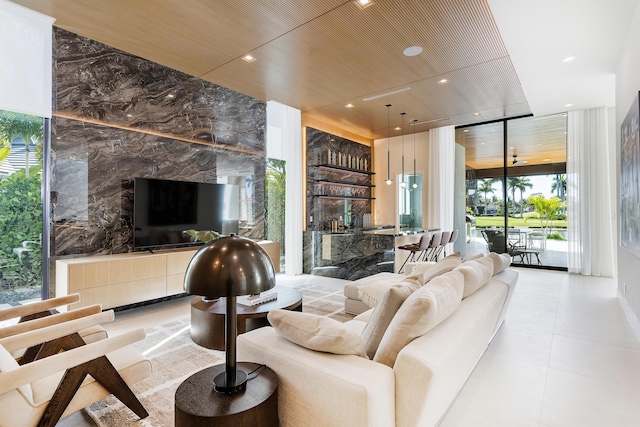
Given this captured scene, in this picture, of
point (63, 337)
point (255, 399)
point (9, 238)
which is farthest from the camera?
point (9, 238)

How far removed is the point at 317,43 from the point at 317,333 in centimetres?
354

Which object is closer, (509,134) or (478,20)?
(478,20)

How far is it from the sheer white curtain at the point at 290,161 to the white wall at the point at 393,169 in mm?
2984

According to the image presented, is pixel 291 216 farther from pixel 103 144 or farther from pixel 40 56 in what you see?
pixel 40 56

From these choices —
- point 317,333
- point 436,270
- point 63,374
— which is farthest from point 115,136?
point 436,270

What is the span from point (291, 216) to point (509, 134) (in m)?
5.17

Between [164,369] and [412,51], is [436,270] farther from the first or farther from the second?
[412,51]

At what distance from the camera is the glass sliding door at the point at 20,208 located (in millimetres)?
3494

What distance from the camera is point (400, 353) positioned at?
1.53 metres

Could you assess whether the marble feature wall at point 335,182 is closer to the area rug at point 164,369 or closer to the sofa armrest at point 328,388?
the area rug at point 164,369

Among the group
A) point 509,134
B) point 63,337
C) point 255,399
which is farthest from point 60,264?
point 509,134

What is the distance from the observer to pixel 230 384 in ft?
4.89

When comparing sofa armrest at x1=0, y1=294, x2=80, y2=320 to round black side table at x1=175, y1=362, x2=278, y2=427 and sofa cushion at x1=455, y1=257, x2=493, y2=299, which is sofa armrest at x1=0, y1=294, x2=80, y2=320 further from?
sofa cushion at x1=455, y1=257, x2=493, y2=299

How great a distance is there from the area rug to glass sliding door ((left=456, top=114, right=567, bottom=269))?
17.0ft
